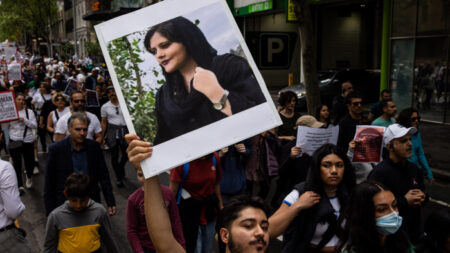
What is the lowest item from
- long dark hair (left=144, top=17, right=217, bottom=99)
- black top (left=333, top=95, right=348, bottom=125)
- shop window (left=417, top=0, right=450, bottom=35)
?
black top (left=333, top=95, right=348, bottom=125)

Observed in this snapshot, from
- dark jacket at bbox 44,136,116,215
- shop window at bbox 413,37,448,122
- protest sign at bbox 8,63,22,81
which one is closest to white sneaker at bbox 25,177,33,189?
dark jacket at bbox 44,136,116,215

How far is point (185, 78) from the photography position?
2141mm

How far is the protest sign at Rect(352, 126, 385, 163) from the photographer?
503 cm

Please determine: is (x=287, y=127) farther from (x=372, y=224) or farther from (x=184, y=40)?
(x=184, y=40)

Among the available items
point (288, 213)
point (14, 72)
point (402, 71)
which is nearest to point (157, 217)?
point (288, 213)

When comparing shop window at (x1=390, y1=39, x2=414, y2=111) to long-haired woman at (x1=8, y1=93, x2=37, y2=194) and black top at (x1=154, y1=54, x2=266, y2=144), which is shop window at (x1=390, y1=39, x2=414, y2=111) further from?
black top at (x1=154, y1=54, x2=266, y2=144)

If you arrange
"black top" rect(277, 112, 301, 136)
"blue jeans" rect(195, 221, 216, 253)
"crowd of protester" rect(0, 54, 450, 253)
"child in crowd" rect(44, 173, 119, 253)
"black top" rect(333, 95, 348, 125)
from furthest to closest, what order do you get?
"black top" rect(333, 95, 348, 125) < "black top" rect(277, 112, 301, 136) < "blue jeans" rect(195, 221, 216, 253) < "child in crowd" rect(44, 173, 119, 253) < "crowd of protester" rect(0, 54, 450, 253)

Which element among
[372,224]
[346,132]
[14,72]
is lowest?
[346,132]

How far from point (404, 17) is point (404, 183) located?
43.5 ft

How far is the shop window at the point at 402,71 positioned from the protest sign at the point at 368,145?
460 inches

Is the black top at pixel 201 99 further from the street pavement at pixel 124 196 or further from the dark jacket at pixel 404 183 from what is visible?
the street pavement at pixel 124 196

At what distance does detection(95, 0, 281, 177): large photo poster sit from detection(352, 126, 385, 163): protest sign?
3223 millimetres

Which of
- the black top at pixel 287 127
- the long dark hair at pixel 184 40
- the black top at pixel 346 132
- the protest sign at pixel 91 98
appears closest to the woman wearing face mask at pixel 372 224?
the long dark hair at pixel 184 40

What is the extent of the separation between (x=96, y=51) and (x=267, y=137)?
36.6 meters
